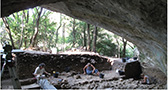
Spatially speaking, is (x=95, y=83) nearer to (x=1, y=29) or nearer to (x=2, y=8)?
(x=2, y=8)

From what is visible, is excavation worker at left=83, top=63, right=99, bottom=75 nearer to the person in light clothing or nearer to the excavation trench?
the excavation trench

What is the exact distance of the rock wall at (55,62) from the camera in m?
8.69

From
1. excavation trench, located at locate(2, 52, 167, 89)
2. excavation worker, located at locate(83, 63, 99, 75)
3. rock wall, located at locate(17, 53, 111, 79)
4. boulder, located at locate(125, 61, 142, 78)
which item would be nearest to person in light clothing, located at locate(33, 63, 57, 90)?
excavation trench, located at locate(2, 52, 167, 89)

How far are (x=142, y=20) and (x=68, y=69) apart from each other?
8.36 meters

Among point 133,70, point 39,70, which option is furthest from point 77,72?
point 39,70

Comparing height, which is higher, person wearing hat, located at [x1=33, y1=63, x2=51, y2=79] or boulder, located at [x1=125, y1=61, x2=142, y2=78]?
person wearing hat, located at [x1=33, y1=63, x2=51, y2=79]

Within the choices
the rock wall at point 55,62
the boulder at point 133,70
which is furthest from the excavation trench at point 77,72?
the boulder at point 133,70

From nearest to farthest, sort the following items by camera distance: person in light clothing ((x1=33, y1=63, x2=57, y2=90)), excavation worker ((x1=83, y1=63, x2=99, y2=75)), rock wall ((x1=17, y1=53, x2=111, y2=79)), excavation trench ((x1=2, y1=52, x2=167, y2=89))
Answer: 1. person in light clothing ((x1=33, y1=63, x2=57, y2=90))
2. excavation trench ((x1=2, y1=52, x2=167, y2=89))
3. rock wall ((x1=17, y1=53, x2=111, y2=79))
4. excavation worker ((x1=83, y1=63, x2=99, y2=75))

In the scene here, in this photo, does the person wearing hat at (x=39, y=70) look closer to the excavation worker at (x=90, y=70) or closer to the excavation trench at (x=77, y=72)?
the excavation trench at (x=77, y=72)

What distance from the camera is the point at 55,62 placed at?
10.3 metres

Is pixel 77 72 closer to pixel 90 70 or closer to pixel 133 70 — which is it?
pixel 90 70

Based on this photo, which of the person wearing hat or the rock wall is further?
the rock wall

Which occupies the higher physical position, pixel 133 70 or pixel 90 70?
pixel 90 70

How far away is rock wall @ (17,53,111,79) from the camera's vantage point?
342 inches
